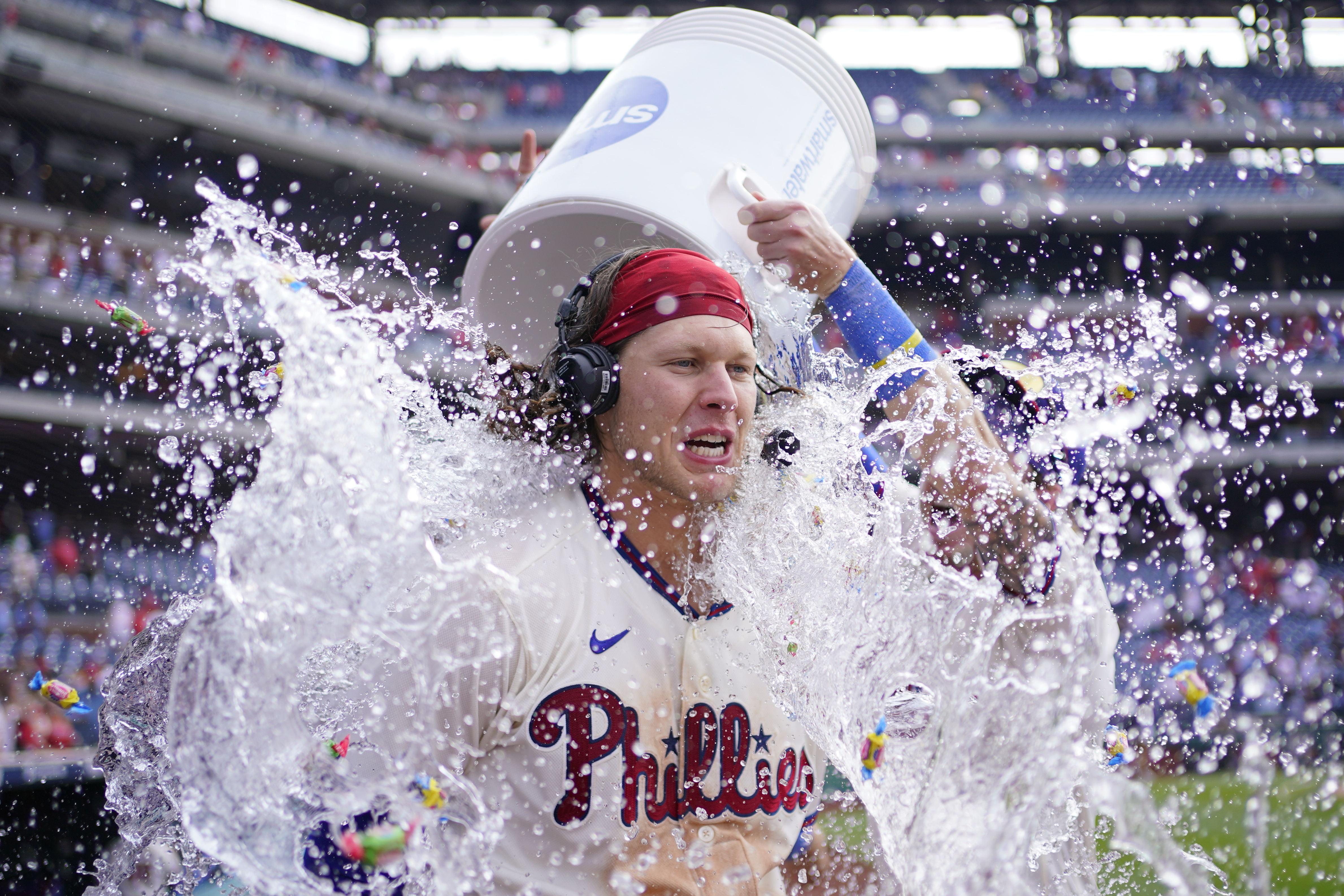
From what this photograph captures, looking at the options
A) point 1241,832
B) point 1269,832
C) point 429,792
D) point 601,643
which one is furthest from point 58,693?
point 1269,832

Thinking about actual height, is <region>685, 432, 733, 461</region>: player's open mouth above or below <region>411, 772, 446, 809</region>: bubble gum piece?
above

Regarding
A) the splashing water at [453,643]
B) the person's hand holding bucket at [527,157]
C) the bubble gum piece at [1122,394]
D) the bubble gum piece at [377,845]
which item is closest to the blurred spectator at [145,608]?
the person's hand holding bucket at [527,157]

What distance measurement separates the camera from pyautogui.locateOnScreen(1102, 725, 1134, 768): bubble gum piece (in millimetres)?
2291

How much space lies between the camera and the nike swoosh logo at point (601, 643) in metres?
2.00

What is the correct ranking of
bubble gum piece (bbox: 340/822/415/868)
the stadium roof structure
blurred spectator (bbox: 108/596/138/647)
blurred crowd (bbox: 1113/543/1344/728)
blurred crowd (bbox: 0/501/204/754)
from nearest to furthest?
bubble gum piece (bbox: 340/822/415/868), blurred crowd (bbox: 0/501/204/754), blurred spectator (bbox: 108/596/138/647), blurred crowd (bbox: 1113/543/1344/728), the stadium roof structure

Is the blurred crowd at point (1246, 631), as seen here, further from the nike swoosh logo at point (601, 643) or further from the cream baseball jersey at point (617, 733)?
the nike swoosh logo at point (601, 643)

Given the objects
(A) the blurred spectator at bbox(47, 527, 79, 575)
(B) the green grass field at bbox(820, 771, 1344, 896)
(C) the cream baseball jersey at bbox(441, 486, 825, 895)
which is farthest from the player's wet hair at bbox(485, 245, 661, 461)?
(A) the blurred spectator at bbox(47, 527, 79, 575)

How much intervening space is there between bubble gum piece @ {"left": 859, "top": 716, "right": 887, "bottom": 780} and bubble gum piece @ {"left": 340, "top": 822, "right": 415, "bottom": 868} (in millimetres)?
749

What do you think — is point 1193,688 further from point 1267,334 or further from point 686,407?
point 1267,334

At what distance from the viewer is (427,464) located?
2412 millimetres

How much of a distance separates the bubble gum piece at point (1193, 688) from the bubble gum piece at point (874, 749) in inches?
17.7

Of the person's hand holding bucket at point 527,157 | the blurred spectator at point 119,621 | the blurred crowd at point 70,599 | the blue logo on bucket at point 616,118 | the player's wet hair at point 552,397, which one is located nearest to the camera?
the player's wet hair at point 552,397

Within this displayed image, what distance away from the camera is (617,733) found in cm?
197

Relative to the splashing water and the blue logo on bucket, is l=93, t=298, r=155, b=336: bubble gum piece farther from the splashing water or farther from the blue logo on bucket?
the blue logo on bucket
